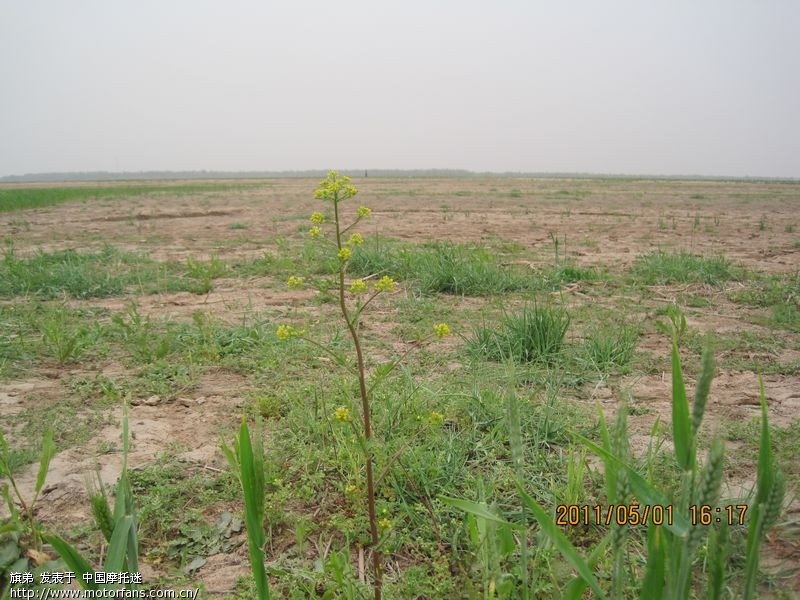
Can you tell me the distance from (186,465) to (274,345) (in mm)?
1312

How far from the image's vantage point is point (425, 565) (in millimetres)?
1442

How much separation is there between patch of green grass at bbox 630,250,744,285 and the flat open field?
22 mm

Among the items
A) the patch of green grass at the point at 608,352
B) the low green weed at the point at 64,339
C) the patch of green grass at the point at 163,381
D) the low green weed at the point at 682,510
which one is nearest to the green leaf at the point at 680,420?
the low green weed at the point at 682,510

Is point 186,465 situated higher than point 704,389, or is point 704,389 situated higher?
point 704,389

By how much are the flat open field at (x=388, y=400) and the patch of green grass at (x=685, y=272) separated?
0.02m

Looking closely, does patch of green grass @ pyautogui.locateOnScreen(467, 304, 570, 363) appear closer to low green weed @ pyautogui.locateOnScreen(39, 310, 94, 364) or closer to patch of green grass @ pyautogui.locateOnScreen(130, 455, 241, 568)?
patch of green grass @ pyautogui.locateOnScreen(130, 455, 241, 568)

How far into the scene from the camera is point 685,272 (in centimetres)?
485

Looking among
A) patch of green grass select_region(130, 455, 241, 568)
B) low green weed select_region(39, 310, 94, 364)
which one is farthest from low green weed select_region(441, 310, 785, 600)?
low green weed select_region(39, 310, 94, 364)

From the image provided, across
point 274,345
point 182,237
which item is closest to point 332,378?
point 274,345

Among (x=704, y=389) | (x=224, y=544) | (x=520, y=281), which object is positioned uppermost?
(x=704, y=389)

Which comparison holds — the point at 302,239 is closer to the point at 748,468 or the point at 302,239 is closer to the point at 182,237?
the point at 182,237

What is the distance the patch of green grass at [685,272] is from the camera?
478 cm

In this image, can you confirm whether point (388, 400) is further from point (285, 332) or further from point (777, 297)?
point (777, 297)

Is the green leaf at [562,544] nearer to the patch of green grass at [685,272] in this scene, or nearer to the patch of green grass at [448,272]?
the patch of green grass at [448,272]
